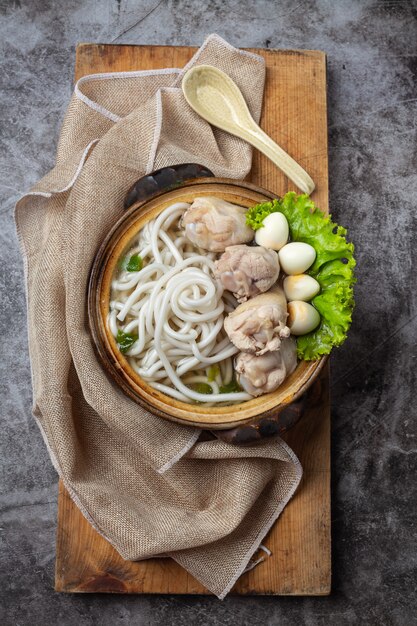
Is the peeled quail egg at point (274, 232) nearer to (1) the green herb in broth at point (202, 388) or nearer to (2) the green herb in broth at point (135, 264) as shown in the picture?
(2) the green herb in broth at point (135, 264)

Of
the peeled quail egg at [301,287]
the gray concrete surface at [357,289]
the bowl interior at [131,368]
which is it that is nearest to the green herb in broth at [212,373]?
the bowl interior at [131,368]

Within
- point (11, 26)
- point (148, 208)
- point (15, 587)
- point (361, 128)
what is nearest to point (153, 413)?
point (148, 208)

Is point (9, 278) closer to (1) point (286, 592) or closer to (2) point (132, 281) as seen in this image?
(2) point (132, 281)

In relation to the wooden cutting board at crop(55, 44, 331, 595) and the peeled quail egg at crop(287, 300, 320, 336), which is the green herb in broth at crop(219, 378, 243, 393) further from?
the wooden cutting board at crop(55, 44, 331, 595)

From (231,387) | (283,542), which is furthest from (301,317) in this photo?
(283,542)

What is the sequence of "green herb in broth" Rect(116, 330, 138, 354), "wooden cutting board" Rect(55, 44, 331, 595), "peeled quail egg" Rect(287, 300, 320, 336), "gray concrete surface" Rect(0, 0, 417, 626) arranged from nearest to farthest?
1. "peeled quail egg" Rect(287, 300, 320, 336)
2. "green herb in broth" Rect(116, 330, 138, 354)
3. "wooden cutting board" Rect(55, 44, 331, 595)
4. "gray concrete surface" Rect(0, 0, 417, 626)

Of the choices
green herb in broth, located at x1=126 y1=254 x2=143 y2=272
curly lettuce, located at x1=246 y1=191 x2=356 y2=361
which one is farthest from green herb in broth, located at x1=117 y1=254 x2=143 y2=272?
curly lettuce, located at x1=246 y1=191 x2=356 y2=361

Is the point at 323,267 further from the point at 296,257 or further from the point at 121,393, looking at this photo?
the point at 121,393
